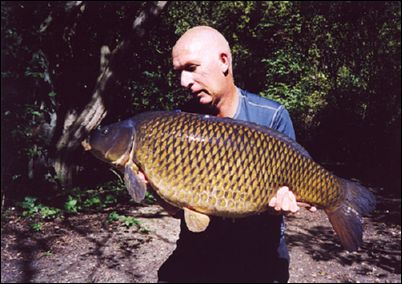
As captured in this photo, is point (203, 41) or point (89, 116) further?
point (89, 116)

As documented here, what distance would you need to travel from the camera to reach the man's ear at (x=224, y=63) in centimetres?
158

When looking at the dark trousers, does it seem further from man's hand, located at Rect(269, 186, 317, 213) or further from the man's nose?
the man's nose

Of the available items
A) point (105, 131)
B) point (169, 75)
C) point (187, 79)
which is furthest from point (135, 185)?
point (169, 75)

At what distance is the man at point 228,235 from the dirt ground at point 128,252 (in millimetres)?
2329

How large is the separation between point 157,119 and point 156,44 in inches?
233

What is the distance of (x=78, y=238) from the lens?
470 centimetres

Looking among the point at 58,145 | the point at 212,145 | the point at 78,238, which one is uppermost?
the point at 212,145

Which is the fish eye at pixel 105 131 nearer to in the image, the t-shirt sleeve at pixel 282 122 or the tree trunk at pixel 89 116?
the t-shirt sleeve at pixel 282 122

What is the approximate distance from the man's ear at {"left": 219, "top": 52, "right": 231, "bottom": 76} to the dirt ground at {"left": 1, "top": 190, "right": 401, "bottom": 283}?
278 centimetres

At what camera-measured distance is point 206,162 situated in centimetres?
140

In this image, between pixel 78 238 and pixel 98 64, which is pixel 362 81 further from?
pixel 78 238

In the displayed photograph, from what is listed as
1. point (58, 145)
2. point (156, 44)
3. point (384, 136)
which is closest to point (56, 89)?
point (58, 145)

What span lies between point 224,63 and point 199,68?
0.34ft

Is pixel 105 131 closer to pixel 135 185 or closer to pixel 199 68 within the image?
pixel 135 185
